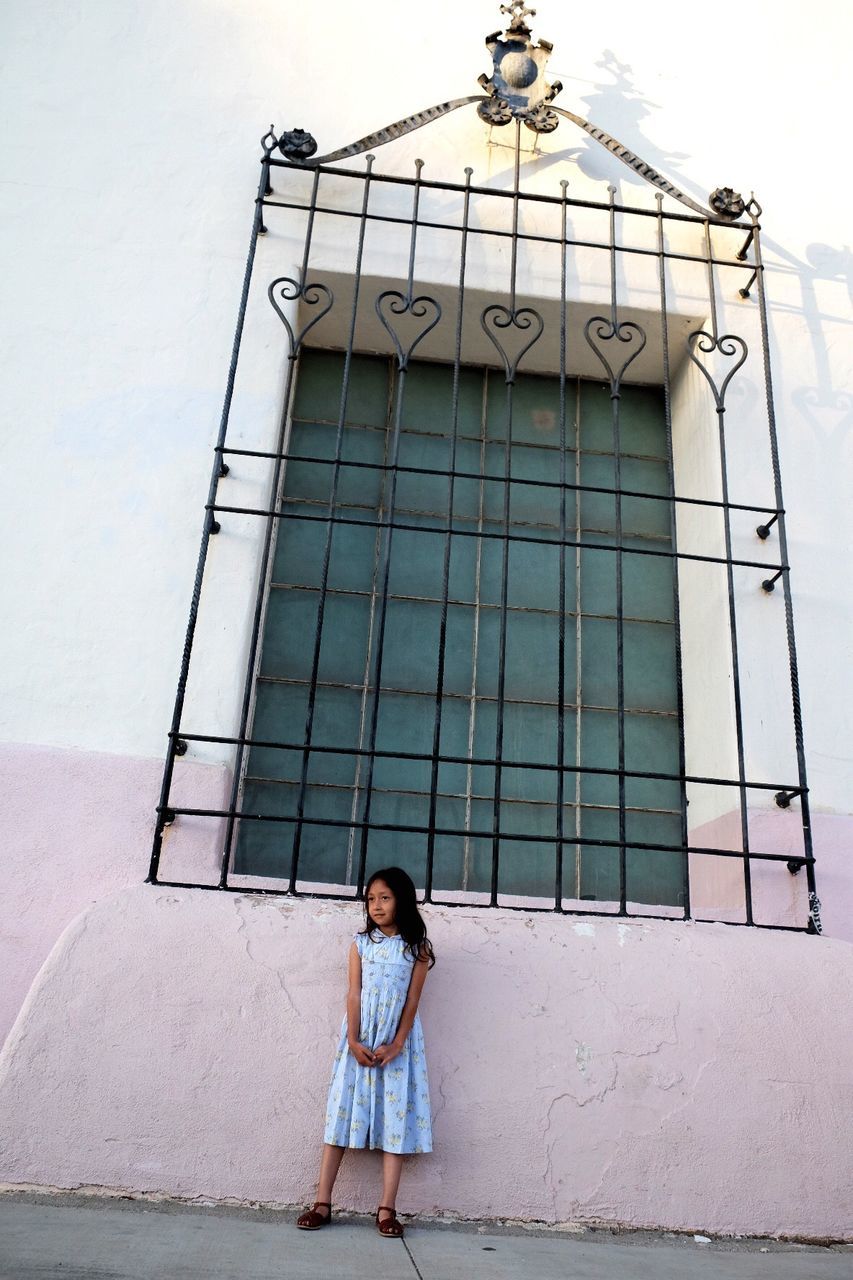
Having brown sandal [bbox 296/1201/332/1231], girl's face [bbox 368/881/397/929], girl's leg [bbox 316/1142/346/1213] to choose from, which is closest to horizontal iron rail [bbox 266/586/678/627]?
girl's face [bbox 368/881/397/929]

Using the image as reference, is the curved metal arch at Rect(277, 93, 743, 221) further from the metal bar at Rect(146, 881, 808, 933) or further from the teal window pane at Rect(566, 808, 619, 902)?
the metal bar at Rect(146, 881, 808, 933)

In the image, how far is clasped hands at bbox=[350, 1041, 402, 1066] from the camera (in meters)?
2.52

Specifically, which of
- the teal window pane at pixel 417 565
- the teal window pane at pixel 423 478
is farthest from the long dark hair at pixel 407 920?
the teal window pane at pixel 423 478

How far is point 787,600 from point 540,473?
1.19 m

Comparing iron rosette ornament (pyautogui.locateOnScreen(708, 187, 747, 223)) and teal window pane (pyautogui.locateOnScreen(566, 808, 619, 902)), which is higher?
iron rosette ornament (pyautogui.locateOnScreen(708, 187, 747, 223))

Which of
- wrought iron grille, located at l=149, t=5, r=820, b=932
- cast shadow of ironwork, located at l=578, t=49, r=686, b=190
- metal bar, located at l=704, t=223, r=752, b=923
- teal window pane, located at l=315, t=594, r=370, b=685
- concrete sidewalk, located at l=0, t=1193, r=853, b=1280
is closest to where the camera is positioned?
concrete sidewalk, located at l=0, t=1193, r=853, b=1280

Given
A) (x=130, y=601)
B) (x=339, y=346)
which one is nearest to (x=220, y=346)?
(x=339, y=346)

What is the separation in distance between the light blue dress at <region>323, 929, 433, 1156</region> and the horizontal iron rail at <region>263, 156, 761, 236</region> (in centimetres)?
286

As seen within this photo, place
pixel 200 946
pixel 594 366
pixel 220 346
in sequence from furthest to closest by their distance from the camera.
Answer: pixel 594 366 < pixel 220 346 < pixel 200 946

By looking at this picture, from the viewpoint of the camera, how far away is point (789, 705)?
362 centimetres

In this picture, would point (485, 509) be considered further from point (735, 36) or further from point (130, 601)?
point (735, 36)

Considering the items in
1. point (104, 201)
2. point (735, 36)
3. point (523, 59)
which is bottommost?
point (104, 201)

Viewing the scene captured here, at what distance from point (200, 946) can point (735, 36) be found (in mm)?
4570

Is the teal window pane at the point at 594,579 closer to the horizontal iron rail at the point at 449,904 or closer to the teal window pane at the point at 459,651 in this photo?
the teal window pane at the point at 459,651
